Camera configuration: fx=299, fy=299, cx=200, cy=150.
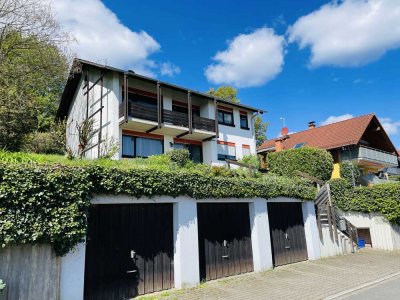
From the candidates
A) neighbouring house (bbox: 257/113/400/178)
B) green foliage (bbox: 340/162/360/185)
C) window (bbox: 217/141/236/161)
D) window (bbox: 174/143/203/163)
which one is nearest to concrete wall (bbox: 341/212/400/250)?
green foliage (bbox: 340/162/360/185)

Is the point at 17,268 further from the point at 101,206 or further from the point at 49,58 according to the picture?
the point at 49,58

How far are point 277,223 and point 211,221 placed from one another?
3.78 meters

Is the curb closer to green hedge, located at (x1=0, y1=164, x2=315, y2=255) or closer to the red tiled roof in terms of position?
green hedge, located at (x1=0, y1=164, x2=315, y2=255)

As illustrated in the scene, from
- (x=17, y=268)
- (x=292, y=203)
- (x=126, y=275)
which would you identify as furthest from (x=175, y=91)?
(x=17, y=268)

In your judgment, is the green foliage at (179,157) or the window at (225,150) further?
the window at (225,150)

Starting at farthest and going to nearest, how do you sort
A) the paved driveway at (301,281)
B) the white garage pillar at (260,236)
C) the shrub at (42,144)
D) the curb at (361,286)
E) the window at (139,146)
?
the window at (139,146) → the shrub at (42,144) → the white garage pillar at (260,236) → the paved driveway at (301,281) → the curb at (361,286)

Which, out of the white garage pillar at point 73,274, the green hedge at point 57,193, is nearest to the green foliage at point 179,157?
the green hedge at point 57,193

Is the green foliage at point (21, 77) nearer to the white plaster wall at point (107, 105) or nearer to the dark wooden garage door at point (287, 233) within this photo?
the white plaster wall at point (107, 105)

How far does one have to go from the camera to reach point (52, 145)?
19250 millimetres

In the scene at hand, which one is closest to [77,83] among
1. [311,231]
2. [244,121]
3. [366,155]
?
[244,121]

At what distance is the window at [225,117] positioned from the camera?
25.7 meters

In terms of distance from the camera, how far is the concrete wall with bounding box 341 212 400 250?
17.0 meters

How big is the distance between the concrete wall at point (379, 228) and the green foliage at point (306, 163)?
370 cm

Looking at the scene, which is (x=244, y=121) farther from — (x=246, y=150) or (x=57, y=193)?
(x=57, y=193)
